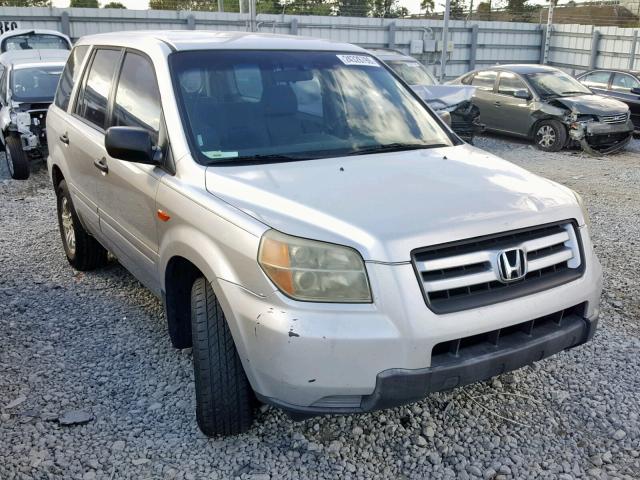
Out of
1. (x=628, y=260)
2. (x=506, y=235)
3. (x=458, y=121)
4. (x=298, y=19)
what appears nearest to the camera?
(x=506, y=235)

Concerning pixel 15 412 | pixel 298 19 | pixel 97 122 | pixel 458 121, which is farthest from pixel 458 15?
pixel 15 412

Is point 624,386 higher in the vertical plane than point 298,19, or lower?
lower

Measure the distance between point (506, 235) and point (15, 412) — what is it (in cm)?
256

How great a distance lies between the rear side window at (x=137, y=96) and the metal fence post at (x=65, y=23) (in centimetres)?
1480

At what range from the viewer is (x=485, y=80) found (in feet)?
43.2

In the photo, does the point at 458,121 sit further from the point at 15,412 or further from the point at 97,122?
the point at 15,412

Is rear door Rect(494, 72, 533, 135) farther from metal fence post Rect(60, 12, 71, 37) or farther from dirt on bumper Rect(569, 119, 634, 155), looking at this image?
metal fence post Rect(60, 12, 71, 37)

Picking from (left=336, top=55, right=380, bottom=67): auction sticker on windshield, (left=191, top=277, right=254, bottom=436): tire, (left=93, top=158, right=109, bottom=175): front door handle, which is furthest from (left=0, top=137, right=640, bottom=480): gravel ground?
(left=336, top=55, right=380, bottom=67): auction sticker on windshield

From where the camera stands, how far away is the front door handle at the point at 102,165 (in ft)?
12.8

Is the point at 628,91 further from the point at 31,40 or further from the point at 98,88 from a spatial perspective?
the point at 31,40

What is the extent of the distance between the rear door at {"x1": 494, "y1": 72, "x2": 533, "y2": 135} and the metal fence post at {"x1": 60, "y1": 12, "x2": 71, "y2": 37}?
11.3 m

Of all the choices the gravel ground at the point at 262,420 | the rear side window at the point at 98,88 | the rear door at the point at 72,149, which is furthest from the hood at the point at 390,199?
the rear door at the point at 72,149

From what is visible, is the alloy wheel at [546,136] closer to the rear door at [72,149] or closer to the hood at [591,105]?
the hood at [591,105]

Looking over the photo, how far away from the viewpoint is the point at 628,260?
5.55 meters
